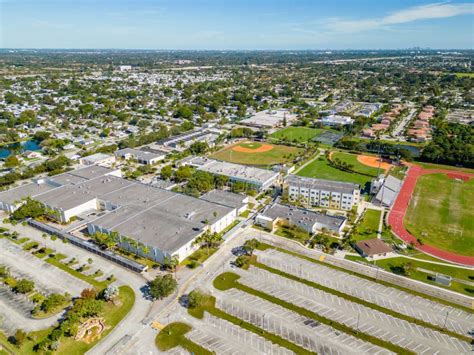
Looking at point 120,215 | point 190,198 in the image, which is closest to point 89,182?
point 120,215

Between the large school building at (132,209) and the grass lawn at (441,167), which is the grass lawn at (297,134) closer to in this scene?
the grass lawn at (441,167)

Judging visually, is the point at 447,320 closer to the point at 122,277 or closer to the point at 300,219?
the point at 300,219

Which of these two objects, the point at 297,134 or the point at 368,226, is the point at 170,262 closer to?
the point at 368,226

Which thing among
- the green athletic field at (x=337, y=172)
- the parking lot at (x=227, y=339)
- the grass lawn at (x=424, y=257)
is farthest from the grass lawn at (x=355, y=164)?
the parking lot at (x=227, y=339)

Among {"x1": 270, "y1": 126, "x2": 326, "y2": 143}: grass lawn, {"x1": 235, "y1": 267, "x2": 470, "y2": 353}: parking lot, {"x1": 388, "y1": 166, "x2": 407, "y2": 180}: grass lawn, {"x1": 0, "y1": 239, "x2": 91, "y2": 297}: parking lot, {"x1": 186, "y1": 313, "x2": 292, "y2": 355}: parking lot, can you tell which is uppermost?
{"x1": 270, "y1": 126, "x2": 326, "y2": 143}: grass lawn

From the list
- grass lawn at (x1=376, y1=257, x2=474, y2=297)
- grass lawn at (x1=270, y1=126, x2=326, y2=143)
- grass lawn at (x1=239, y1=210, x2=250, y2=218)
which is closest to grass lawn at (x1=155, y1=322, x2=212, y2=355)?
grass lawn at (x1=239, y1=210, x2=250, y2=218)

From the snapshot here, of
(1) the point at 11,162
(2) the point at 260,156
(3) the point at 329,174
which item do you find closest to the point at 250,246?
(3) the point at 329,174

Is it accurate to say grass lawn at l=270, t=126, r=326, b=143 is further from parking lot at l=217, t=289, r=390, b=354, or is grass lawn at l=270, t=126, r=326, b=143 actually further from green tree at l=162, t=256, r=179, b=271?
parking lot at l=217, t=289, r=390, b=354
